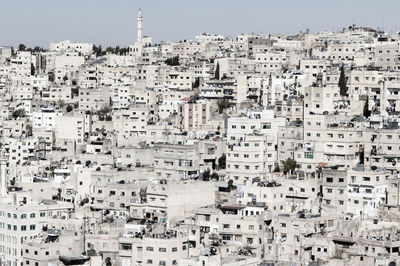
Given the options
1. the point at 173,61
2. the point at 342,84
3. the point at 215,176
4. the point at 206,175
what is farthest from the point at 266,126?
the point at 173,61

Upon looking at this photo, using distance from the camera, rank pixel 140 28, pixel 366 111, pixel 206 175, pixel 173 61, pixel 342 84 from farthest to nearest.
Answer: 1. pixel 140 28
2. pixel 173 61
3. pixel 342 84
4. pixel 366 111
5. pixel 206 175

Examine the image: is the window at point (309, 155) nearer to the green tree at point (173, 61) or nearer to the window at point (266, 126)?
the window at point (266, 126)

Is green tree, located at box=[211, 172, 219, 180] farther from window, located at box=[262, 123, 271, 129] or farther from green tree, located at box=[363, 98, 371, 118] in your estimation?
green tree, located at box=[363, 98, 371, 118]

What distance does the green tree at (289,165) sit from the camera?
4019 centimetres

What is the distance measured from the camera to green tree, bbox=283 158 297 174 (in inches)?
1582

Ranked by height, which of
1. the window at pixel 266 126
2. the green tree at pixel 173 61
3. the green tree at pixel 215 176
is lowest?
the green tree at pixel 215 176

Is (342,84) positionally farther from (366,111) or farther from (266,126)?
(266,126)

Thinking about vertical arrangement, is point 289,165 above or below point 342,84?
below

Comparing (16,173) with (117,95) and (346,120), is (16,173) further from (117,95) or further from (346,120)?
(117,95)

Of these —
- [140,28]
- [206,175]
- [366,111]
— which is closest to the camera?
[206,175]

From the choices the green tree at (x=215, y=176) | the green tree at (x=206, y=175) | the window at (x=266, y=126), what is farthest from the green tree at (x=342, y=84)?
the green tree at (x=206, y=175)

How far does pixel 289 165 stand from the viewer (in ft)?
133

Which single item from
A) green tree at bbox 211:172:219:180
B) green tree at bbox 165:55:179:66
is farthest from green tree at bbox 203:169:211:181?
green tree at bbox 165:55:179:66

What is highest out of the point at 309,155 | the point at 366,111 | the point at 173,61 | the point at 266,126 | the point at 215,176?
the point at 173,61
